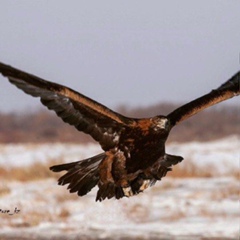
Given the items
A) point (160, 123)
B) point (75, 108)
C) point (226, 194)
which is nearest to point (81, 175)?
point (75, 108)

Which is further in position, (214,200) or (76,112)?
(214,200)

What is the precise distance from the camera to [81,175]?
850cm

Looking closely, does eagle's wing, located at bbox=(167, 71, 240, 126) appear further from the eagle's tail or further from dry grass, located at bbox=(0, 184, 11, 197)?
dry grass, located at bbox=(0, 184, 11, 197)

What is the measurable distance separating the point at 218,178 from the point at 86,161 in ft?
33.5

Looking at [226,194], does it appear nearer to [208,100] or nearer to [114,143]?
[208,100]

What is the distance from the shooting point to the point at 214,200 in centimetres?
1596

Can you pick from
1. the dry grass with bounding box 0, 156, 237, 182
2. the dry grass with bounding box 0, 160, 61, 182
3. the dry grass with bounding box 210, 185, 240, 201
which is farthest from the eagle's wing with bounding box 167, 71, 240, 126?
the dry grass with bounding box 0, 160, 61, 182

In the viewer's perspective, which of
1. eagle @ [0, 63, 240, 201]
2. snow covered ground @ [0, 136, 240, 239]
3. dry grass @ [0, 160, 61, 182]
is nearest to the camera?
eagle @ [0, 63, 240, 201]

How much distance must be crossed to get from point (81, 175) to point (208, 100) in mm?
1246

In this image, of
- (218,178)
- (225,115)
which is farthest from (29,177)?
(225,115)

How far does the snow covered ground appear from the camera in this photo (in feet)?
45.8

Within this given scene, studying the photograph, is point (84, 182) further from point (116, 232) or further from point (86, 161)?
point (116, 232)

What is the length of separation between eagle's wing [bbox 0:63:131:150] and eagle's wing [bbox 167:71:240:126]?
1.41 feet

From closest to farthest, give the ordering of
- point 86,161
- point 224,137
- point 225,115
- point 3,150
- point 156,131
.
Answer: point 156,131 → point 86,161 → point 3,150 → point 224,137 → point 225,115
